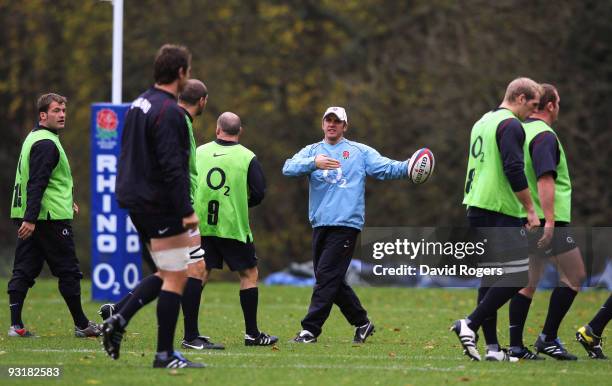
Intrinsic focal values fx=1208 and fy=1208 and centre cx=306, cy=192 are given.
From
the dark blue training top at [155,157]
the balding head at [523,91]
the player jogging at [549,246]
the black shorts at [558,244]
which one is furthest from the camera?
→ the black shorts at [558,244]

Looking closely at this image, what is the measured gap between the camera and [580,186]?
2477 centimetres

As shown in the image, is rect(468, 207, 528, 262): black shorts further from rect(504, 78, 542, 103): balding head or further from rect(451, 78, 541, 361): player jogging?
rect(504, 78, 542, 103): balding head

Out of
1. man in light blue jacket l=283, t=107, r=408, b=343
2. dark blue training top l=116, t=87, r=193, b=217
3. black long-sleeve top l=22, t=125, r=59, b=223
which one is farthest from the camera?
man in light blue jacket l=283, t=107, r=408, b=343

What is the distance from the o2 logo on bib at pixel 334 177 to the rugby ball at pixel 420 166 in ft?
2.26

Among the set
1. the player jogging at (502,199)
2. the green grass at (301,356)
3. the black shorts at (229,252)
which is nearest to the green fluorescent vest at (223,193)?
the black shorts at (229,252)

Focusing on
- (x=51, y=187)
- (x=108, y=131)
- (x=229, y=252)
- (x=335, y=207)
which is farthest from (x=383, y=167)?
(x=108, y=131)

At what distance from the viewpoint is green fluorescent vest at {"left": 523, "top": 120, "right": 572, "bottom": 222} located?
9805 millimetres

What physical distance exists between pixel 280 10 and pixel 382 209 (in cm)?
566

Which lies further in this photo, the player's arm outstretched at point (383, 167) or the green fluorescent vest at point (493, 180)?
the player's arm outstretched at point (383, 167)

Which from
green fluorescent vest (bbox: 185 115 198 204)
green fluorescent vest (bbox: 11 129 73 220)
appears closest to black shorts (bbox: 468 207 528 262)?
green fluorescent vest (bbox: 185 115 198 204)

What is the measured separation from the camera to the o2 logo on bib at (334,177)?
11.3m

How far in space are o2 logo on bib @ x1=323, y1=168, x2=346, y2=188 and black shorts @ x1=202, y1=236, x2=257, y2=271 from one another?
1.00 m

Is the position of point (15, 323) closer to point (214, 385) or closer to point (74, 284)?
point (74, 284)

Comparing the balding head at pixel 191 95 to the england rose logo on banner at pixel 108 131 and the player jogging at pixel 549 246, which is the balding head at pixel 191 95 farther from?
the england rose logo on banner at pixel 108 131
